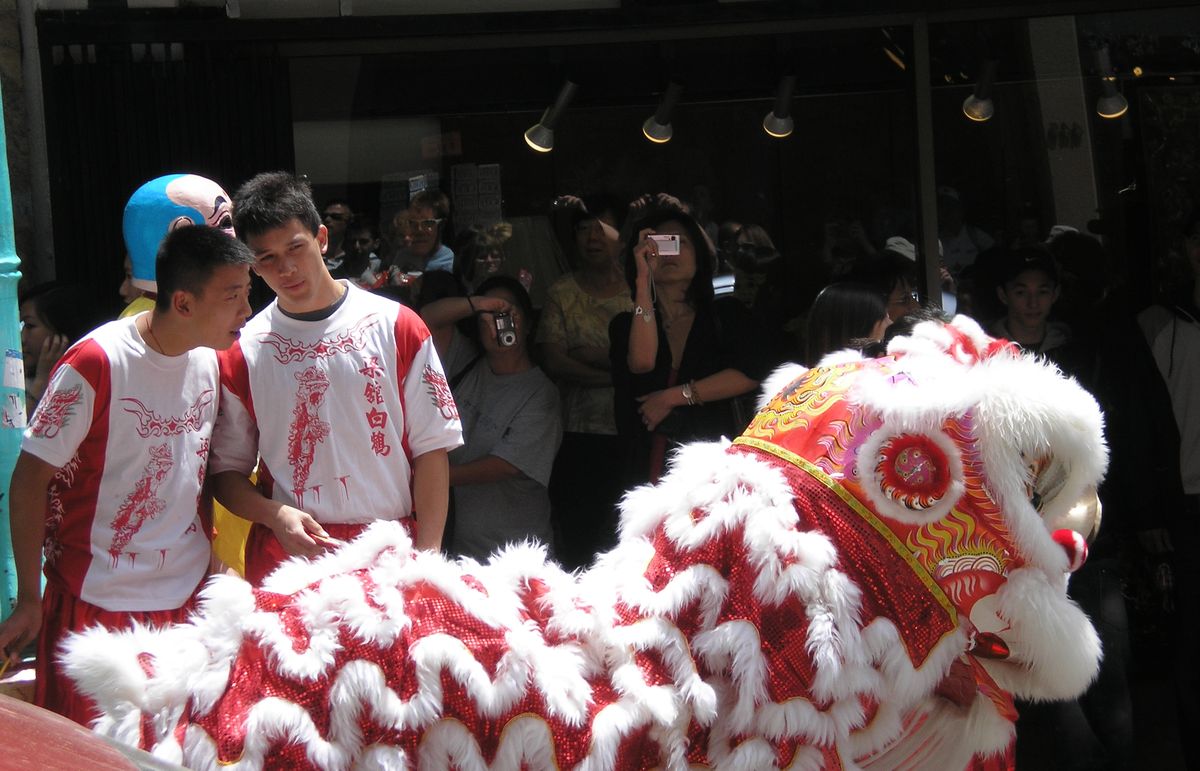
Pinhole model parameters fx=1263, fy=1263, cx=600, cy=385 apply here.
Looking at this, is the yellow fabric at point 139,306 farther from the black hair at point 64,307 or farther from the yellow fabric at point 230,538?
the black hair at point 64,307

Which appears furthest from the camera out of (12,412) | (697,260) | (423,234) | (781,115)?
(781,115)

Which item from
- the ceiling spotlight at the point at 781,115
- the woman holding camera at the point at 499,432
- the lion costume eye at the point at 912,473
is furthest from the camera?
the ceiling spotlight at the point at 781,115

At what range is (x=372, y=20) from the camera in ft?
15.3

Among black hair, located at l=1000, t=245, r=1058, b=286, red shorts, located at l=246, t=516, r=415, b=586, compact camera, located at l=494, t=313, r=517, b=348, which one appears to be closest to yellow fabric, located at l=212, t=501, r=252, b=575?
red shorts, located at l=246, t=516, r=415, b=586

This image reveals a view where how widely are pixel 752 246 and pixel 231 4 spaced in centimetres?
220

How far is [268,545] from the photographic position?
9.96ft

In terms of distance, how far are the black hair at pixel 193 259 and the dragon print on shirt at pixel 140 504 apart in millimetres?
346

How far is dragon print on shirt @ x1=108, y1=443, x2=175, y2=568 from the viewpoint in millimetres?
2885

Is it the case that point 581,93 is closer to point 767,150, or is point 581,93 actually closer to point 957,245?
point 767,150

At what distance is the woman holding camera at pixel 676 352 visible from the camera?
4.26 m

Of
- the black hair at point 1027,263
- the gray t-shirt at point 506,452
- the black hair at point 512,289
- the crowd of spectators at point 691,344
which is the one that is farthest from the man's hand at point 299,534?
the black hair at point 1027,263

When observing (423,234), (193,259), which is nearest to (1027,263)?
(423,234)

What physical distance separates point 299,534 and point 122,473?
0.43m

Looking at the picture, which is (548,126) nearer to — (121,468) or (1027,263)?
(1027,263)
